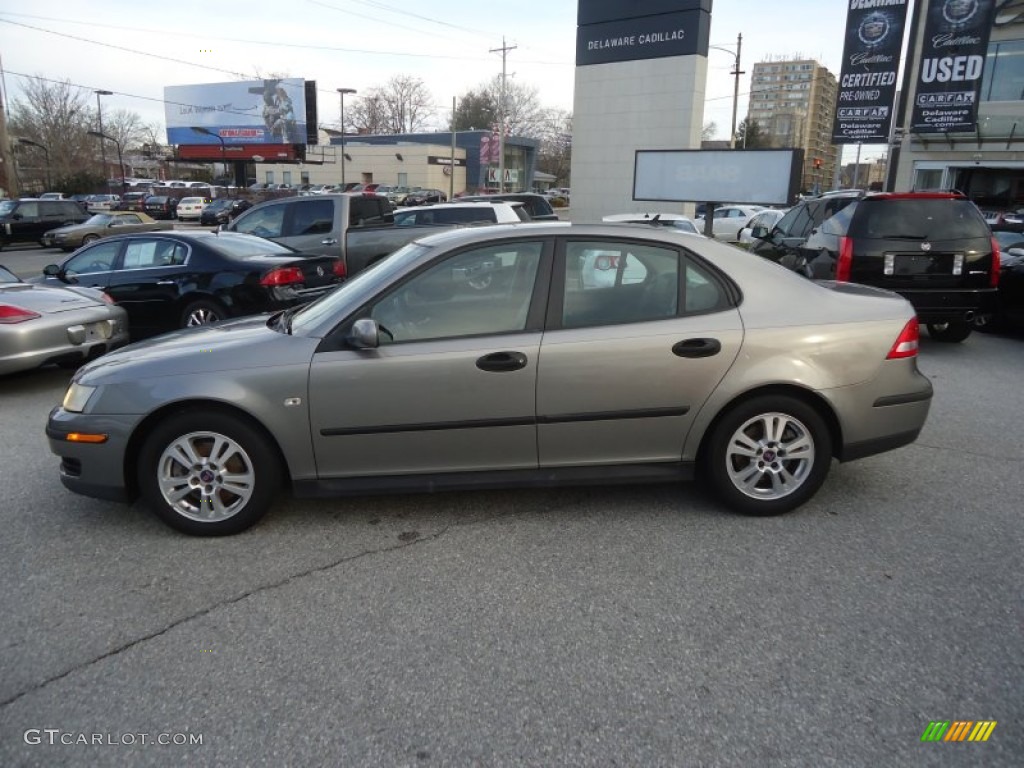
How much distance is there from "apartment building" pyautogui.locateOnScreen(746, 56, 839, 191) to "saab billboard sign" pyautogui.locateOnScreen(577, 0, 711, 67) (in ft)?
256

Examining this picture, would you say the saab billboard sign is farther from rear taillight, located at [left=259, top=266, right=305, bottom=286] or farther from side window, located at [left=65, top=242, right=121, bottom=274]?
side window, located at [left=65, top=242, right=121, bottom=274]

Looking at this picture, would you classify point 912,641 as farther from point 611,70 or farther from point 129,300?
point 611,70

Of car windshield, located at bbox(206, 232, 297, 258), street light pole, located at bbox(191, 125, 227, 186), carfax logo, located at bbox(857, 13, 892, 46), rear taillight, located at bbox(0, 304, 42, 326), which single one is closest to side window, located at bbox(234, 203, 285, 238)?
car windshield, located at bbox(206, 232, 297, 258)

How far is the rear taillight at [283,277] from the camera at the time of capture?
806 cm

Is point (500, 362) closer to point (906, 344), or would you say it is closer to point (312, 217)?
point (906, 344)

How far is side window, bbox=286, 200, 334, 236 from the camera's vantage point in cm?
1084

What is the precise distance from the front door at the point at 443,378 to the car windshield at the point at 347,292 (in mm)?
181

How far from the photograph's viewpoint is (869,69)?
2253 cm

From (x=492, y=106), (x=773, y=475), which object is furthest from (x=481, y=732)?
(x=492, y=106)

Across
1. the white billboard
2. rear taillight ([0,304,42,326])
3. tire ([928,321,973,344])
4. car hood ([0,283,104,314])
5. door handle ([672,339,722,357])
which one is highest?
the white billboard

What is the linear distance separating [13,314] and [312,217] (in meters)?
4.97

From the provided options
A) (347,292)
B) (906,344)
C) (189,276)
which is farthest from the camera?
(189,276)

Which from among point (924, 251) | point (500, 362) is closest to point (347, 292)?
point (500, 362)

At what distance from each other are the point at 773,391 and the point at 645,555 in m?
1.12
